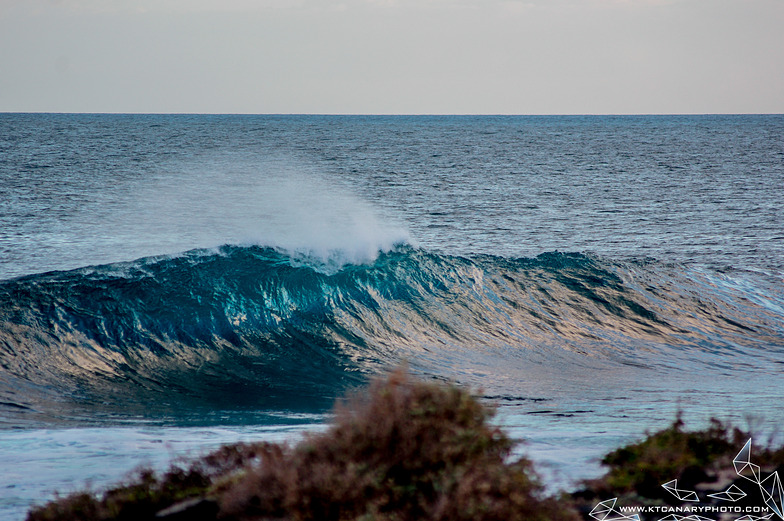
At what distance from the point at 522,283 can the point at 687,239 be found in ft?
35.8

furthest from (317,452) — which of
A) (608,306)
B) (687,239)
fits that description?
(687,239)

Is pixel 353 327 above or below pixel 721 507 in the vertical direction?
below

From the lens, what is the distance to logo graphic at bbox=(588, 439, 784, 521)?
3.66 meters

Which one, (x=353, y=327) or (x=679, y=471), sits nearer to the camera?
(x=679, y=471)

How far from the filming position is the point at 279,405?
28.0 ft

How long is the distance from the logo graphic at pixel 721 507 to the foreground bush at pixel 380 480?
1.29 feet

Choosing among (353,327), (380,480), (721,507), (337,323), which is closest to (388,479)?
(380,480)

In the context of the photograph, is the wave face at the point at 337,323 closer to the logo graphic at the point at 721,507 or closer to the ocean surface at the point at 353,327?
the ocean surface at the point at 353,327

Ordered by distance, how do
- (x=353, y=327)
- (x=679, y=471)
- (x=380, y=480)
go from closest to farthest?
(x=380, y=480), (x=679, y=471), (x=353, y=327)

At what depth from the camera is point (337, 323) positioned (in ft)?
41.8

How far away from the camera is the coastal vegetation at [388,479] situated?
311 centimetres

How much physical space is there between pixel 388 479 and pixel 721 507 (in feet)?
6.77

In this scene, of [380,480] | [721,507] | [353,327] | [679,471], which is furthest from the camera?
[353,327]

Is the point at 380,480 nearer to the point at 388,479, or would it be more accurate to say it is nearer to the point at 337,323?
the point at 388,479
